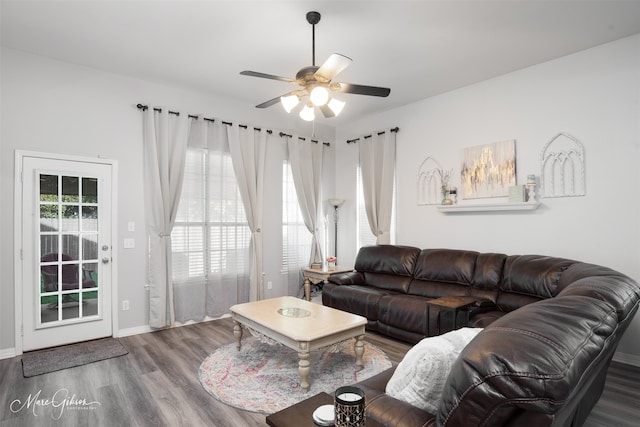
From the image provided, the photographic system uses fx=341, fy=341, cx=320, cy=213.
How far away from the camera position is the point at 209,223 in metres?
4.69

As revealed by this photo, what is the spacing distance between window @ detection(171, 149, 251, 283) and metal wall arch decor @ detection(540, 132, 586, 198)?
12.6ft

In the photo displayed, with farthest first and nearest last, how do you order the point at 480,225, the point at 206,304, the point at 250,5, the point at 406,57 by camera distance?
1. the point at 206,304
2. the point at 480,225
3. the point at 406,57
4. the point at 250,5

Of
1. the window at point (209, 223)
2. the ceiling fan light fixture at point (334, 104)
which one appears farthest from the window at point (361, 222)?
the ceiling fan light fixture at point (334, 104)

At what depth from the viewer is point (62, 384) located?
9.29ft

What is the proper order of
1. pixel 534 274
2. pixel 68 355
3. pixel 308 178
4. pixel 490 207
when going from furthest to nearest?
pixel 308 178 → pixel 490 207 → pixel 68 355 → pixel 534 274

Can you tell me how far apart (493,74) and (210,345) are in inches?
178

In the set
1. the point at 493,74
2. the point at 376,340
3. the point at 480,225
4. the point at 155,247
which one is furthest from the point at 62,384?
the point at 493,74

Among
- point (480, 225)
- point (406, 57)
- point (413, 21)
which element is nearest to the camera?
point (413, 21)

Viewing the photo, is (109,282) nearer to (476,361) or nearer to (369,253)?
(369,253)

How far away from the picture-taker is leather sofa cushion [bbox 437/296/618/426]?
0.83 metres

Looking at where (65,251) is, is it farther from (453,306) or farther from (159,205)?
(453,306)

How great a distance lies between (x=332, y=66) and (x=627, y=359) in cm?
381

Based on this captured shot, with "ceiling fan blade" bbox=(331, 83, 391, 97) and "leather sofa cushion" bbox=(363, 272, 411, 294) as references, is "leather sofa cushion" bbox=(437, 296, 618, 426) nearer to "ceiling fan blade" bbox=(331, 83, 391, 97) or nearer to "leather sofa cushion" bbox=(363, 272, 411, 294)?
"ceiling fan blade" bbox=(331, 83, 391, 97)

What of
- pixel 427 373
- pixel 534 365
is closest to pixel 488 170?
pixel 427 373
